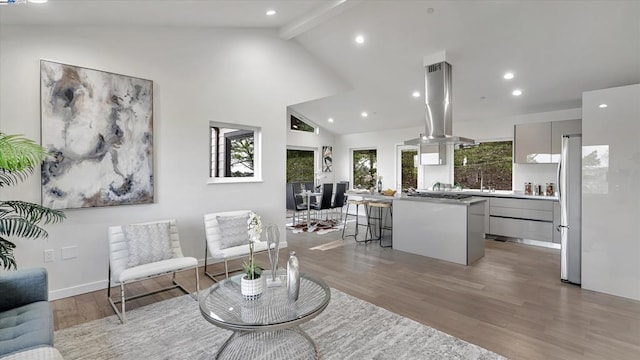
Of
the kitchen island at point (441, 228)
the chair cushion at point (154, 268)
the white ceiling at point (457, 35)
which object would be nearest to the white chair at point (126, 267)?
the chair cushion at point (154, 268)

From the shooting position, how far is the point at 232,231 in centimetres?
392

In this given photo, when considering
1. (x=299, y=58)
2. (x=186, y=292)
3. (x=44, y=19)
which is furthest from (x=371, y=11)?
(x=186, y=292)

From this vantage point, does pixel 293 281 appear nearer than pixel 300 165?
Yes

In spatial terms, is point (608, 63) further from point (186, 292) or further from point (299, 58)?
point (186, 292)

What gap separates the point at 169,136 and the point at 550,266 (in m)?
5.40

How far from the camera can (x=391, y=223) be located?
5613 millimetres

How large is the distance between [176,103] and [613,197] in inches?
202

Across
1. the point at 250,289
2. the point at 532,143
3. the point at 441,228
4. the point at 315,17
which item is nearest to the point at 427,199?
the point at 441,228

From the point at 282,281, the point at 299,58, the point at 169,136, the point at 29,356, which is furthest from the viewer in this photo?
the point at 299,58

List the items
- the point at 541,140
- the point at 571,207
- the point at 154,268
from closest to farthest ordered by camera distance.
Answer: the point at 154,268 → the point at 571,207 → the point at 541,140

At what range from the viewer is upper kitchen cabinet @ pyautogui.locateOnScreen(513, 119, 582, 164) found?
5289 millimetres

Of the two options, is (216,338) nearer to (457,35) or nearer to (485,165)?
(457,35)

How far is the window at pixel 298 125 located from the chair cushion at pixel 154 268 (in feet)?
18.8

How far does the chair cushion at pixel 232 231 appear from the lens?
12.7 ft
